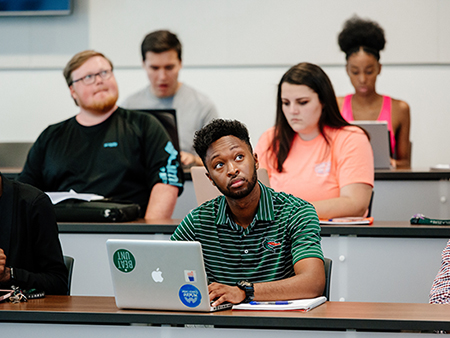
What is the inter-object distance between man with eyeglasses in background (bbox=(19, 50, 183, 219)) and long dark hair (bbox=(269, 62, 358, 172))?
51 centimetres

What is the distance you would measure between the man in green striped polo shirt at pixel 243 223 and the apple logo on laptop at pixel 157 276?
338 mm

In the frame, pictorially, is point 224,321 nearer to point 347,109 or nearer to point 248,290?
point 248,290

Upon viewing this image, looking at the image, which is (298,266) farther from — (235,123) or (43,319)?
(43,319)

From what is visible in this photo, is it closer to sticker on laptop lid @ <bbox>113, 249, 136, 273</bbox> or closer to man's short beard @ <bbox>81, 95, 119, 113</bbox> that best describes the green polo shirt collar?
sticker on laptop lid @ <bbox>113, 249, 136, 273</bbox>

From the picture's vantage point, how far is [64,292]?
180 cm

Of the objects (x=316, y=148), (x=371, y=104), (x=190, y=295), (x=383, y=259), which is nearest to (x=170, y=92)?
(x=371, y=104)

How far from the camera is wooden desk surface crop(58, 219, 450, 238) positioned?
226 centimetres

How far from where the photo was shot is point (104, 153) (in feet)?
9.41

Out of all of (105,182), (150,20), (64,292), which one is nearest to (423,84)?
(150,20)

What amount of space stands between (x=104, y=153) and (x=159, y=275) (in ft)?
5.23

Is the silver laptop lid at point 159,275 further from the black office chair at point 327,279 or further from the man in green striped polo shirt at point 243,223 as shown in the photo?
the black office chair at point 327,279

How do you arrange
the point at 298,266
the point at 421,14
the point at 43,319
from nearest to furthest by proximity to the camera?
the point at 43,319 → the point at 298,266 → the point at 421,14

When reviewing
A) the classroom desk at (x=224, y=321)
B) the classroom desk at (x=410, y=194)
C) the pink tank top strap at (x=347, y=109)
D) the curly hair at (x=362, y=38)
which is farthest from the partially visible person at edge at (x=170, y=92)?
the classroom desk at (x=224, y=321)

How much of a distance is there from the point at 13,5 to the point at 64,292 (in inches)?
180
